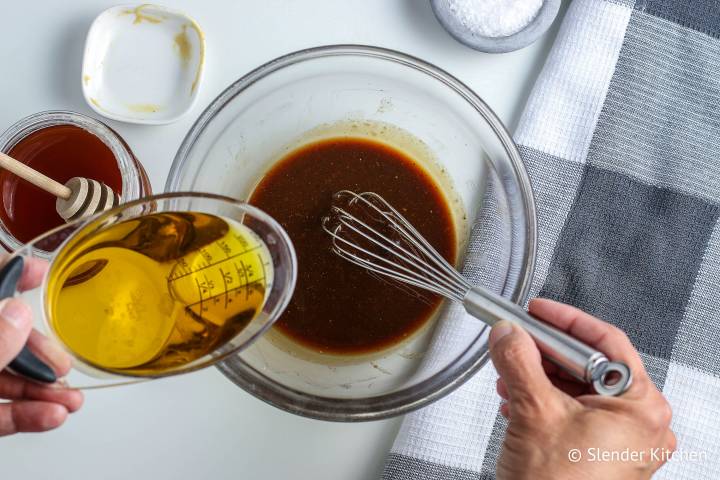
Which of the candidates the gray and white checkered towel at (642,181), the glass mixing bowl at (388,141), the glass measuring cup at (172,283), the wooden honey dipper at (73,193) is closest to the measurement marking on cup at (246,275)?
the glass measuring cup at (172,283)

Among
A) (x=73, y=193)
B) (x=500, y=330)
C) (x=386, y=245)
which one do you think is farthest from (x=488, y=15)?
(x=73, y=193)

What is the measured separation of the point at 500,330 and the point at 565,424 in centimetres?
11

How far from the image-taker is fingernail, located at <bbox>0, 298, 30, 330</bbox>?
621 millimetres

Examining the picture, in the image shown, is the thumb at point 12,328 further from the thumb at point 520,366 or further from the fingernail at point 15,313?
the thumb at point 520,366

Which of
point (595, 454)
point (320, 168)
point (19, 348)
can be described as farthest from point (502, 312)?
point (19, 348)

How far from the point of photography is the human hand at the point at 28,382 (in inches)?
24.5

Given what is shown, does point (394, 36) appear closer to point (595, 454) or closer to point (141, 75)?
point (141, 75)

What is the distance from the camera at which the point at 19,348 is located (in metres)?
0.63

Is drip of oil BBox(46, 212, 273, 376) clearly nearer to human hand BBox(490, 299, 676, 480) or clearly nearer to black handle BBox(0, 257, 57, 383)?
black handle BBox(0, 257, 57, 383)

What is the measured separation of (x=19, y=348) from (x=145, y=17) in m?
0.53

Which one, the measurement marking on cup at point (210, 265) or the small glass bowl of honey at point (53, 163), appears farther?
the small glass bowl of honey at point (53, 163)

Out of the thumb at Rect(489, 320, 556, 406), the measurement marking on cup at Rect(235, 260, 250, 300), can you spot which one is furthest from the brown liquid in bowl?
the thumb at Rect(489, 320, 556, 406)

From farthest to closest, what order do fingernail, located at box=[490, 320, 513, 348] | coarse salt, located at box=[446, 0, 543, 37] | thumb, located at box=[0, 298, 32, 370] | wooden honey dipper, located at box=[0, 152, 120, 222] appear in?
coarse salt, located at box=[446, 0, 543, 37]
wooden honey dipper, located at box=[0, 152, 120, 222]
fingernail, located at box=[490, 320, 513, 348]
thumb, located at box=[0, 298, 32, 370]

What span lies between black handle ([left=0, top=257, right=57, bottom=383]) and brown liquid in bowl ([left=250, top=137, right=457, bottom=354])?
0.31 m
